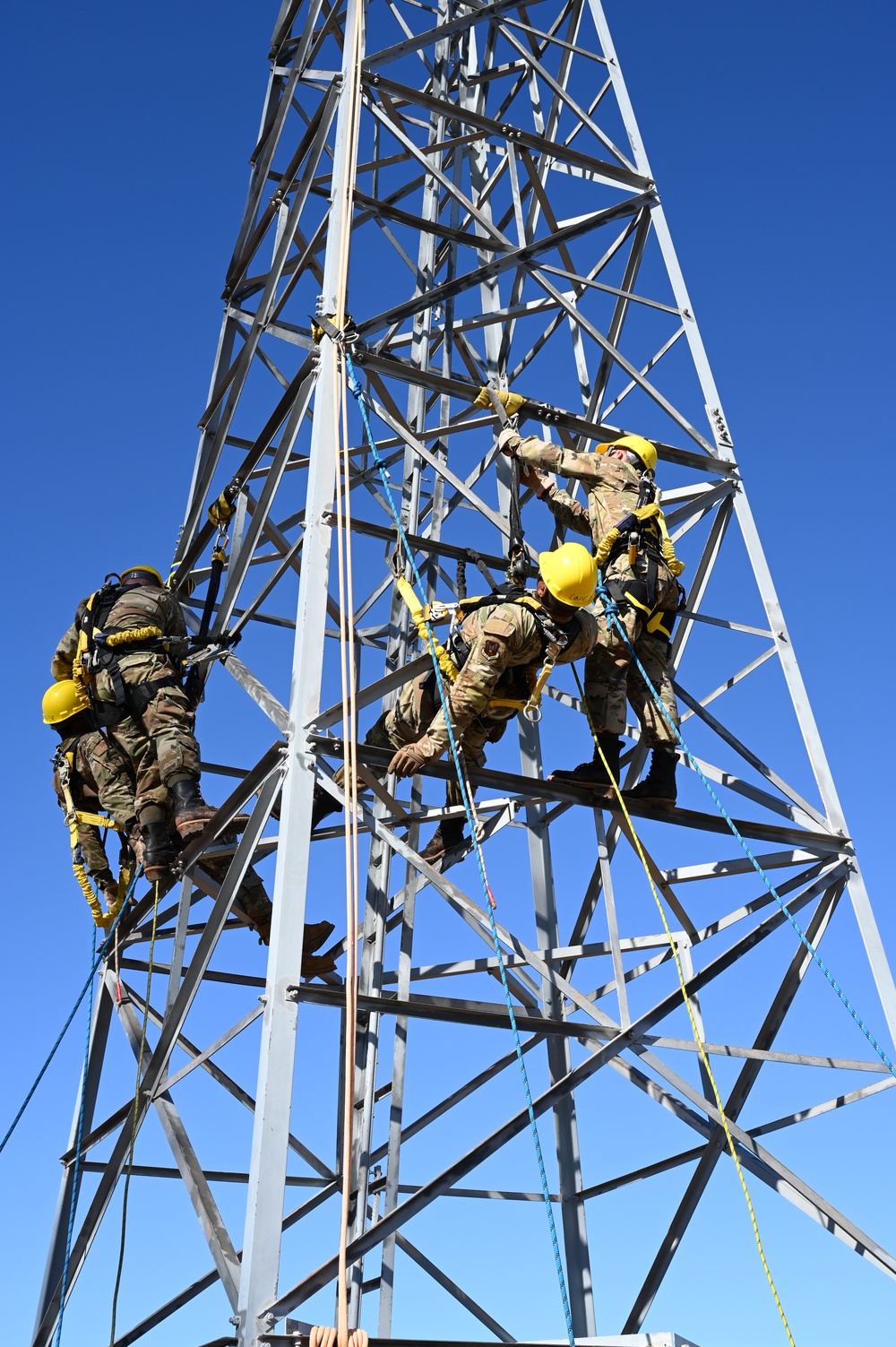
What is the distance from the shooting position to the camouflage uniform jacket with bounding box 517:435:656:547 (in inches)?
396

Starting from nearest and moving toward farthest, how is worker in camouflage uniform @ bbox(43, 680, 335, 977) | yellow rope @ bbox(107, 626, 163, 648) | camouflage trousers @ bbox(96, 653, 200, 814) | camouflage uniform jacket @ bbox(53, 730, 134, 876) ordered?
1. camouflage trousers @ bbox(96, 653, 200, 814)
2. worker in camouflage uniform @ bbox(43, 680, 335, 977)
3. yellow rope @ bbox(107, 626, 163, 648)
4. camouflage uniform jacket @ bbox(53, 730, 134, 876)

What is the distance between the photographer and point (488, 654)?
8.88 m

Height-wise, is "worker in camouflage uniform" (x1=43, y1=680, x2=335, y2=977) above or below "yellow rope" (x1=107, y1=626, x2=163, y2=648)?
below

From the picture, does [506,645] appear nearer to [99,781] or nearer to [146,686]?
[146,686]

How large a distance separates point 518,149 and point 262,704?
6054 millimetres

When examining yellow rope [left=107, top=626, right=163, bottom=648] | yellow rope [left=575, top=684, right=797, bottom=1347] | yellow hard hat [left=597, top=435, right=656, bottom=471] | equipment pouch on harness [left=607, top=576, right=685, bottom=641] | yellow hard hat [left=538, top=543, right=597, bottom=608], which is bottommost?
yellow rope [left=575, top=684, right=797, bottom=1347]

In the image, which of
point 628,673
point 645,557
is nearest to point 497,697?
point 628,673

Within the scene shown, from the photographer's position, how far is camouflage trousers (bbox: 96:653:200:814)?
33.8ft

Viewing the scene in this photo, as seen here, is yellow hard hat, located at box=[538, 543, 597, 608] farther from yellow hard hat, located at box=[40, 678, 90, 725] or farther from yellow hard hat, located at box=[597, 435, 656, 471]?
yellow hard hat, located at box=[40, 678, 90, 725]

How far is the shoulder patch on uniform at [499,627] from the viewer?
888 centimetres

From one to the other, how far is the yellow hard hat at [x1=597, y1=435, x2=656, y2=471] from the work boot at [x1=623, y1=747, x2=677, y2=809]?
234 centimetres

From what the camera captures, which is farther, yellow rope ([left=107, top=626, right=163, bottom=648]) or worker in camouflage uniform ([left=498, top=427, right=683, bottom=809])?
yellow rope ([left=107, top=626, right=163, bottom=648])

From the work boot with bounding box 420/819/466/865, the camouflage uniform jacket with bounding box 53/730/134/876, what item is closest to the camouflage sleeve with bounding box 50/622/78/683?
the camouflage uniform jacket with bounding box 53/730/134/876

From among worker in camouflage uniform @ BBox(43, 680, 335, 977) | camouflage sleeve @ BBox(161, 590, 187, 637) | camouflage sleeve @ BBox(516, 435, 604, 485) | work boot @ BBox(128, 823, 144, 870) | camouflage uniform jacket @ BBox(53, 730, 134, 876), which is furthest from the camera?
camouflage sleeve @ BBox(161, 590, 187, 637)
